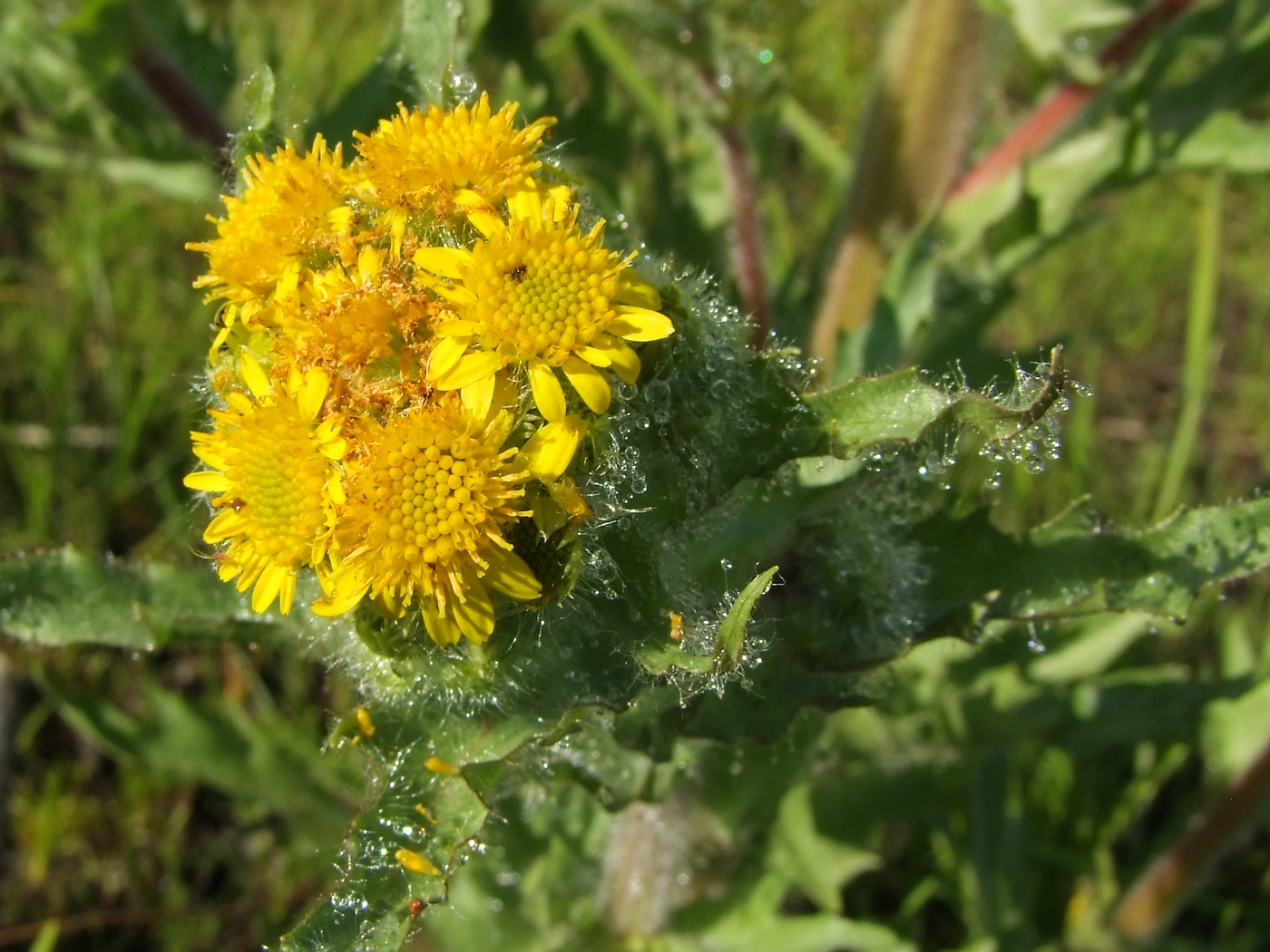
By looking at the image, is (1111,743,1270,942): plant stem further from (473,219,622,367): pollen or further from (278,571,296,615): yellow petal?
(278,571,296,615): yellow petal

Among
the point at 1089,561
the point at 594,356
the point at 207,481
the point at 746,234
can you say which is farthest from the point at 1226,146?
the point at 207,481

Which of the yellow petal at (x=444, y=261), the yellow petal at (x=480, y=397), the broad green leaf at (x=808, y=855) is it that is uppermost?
the yellow petal at (x=444, y=261)

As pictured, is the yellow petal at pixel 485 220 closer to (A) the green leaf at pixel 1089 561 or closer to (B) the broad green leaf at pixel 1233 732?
(A) the green leaf at pixel 1089 561

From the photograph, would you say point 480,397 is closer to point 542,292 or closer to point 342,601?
point 542,292

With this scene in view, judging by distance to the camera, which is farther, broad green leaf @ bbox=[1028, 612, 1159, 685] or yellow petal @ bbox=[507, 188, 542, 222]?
broad green leaf @ bbox=[1028, 612, 1159, 685]

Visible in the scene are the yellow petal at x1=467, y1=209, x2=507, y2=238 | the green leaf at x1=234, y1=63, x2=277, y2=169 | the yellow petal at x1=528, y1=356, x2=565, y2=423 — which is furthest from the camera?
the green leaf at x1=234, y1=63, x2=277, y2=169

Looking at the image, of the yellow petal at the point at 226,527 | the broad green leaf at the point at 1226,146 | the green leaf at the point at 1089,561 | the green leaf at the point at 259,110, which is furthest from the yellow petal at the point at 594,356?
the broad green leaf at the point at 1226,146

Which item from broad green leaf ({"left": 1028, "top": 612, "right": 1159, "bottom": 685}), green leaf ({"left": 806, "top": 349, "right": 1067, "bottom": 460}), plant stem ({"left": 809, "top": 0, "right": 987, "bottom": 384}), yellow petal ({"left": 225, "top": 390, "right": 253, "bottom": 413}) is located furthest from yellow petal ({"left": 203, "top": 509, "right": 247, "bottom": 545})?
broad green leaf ({"left": 1028, "top": 612, "right": 1159, "bottom": 685})
